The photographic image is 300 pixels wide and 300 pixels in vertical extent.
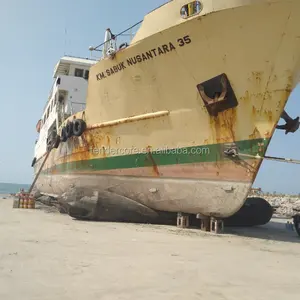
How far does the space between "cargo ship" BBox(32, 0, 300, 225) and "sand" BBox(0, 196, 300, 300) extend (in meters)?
1.71

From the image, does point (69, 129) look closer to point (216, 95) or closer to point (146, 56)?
point (146, 56)

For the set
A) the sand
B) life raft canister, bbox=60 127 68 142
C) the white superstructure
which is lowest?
the sand

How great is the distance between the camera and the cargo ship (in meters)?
7.84

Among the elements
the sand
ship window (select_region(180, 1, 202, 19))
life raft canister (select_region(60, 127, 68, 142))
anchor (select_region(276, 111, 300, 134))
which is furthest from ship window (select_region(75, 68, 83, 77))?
the sand

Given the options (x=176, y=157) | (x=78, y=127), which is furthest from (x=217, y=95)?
(x=78, y=127)

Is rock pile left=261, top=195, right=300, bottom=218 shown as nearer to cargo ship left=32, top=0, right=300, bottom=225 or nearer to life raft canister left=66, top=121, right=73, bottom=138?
cargo ship left=32, top=0, right=300, bottom=225

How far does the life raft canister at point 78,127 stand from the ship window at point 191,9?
5017 mm

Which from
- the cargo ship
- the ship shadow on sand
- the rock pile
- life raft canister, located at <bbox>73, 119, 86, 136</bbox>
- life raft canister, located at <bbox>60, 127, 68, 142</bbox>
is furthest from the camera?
the rock pile

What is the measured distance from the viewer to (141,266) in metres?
4.71

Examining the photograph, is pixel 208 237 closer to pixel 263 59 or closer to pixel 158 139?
pixel 158 139

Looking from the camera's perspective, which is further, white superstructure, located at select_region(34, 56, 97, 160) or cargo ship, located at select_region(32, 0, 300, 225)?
white superstructure, located at select_region(34, 56, 97, 160)

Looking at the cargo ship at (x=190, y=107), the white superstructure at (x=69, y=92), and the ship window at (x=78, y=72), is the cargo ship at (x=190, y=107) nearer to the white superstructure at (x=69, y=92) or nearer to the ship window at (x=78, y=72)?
the white superstructure at (x=69, y=92)

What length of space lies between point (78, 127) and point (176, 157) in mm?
4306

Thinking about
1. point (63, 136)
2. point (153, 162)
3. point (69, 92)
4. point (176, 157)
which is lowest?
point (153, 162)
